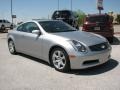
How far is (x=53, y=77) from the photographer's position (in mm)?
6254

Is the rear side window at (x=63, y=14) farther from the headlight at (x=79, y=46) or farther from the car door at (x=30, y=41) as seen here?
the headlight at (x=79, y=46)

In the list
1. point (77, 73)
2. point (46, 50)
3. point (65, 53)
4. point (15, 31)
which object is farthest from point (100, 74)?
point (15, 31)

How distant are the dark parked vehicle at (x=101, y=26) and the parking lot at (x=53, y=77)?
3.89 m

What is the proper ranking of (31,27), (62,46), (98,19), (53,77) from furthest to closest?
(98,19) → (31,27) → (62,46) → (53,77)

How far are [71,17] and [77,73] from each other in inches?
467

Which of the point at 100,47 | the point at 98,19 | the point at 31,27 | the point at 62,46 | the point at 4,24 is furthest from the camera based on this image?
the point at 4,24

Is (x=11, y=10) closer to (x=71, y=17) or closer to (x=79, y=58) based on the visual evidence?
(x=71, y=17)

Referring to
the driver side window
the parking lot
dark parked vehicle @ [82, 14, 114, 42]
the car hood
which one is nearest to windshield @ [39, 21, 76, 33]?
the driver side window

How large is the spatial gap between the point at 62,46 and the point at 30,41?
1740mm

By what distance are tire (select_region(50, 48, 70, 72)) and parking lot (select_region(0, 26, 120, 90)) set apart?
0.15m

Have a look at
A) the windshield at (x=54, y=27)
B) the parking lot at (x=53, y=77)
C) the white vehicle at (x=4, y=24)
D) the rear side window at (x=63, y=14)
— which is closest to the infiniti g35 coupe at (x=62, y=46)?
the windshield at (x=54, y=27)

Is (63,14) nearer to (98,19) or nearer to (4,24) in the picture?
(98,19)

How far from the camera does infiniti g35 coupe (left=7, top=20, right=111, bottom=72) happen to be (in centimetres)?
636

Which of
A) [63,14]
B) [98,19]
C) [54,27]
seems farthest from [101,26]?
[63,14]
